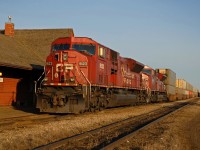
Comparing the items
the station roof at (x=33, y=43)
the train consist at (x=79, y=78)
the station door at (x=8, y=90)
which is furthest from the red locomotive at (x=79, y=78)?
the station roof at (x=33, y=43)

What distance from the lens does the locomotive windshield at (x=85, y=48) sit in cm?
1612

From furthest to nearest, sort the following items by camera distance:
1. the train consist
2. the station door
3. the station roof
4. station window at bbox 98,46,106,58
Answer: the station roof → the station door → station window at bbox 98,46,106,58 → the train consist

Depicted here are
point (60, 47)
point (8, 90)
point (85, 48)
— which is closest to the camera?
point (85, 48)

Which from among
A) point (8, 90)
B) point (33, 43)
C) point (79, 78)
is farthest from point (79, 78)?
point (33, 43)

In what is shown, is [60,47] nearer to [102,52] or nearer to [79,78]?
[79,78]

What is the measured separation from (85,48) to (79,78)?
75.9 inches

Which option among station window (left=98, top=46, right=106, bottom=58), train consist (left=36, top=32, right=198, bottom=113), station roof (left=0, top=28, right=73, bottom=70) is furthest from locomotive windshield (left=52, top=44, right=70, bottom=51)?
station roof (left=0, top=28, right=73, bottom=70)

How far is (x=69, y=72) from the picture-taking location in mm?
15266

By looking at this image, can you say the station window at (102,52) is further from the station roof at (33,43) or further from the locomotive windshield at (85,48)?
the station roof at (33,43)

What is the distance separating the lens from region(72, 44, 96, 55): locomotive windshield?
16.1 m

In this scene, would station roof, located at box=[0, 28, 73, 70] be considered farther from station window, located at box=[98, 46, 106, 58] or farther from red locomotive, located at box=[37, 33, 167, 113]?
station window, located at box=[98, 46, 106, 58]

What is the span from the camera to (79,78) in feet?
50.1

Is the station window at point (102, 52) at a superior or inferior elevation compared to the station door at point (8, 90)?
superior

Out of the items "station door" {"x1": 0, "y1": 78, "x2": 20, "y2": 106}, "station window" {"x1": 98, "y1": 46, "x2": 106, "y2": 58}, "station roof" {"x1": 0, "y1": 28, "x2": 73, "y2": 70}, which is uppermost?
"station roof" {"x1": 0, "y1": 28, "x2": 73, "y2": 70}
